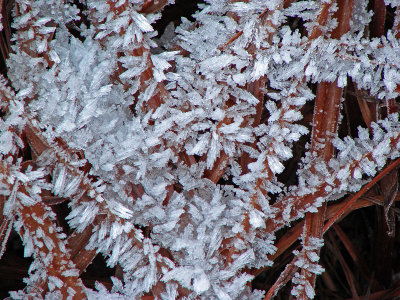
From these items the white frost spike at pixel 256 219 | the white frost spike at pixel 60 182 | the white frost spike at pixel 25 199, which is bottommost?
the white frost spike at pixel 256 219

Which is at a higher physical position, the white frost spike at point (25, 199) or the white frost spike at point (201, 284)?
the white frost spike at point (25, 199)

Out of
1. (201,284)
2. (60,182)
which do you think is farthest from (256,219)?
(60,182)

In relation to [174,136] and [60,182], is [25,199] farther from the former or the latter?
[174,136]

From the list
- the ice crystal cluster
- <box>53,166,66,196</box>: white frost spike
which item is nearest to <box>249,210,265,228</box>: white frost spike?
the ice crystal cluster

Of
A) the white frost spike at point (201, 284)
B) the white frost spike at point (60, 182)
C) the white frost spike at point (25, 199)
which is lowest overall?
the white frost spike at point (201, 284)

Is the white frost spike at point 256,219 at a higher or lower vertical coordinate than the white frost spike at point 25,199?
lower

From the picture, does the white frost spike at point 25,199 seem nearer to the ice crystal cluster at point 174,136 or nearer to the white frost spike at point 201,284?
the ice crystal cluster at point 174,136

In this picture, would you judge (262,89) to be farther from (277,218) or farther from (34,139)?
(34,139)

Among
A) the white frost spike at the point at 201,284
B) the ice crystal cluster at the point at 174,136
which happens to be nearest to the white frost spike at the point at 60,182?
the ice crystal cluster at the point at 174,136

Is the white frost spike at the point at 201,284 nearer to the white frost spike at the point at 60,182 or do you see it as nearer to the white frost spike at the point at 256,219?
the white frost spike at the point at 256,219

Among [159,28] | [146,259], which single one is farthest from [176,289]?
[159,28]
